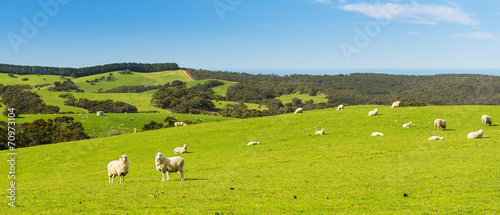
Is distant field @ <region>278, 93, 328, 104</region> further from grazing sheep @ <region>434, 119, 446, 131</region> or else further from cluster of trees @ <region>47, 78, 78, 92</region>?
grazing sheep @ <region>434, 119, 446, 131</region>

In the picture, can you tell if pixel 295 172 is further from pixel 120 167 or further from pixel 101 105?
pixel 101 105

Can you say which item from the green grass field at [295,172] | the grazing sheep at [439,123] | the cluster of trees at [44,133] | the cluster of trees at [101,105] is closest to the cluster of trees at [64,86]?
the cluster of trees at [101,105]

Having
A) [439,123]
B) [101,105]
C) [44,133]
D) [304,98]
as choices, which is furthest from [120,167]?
[304,98]

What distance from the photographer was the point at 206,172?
23281 millimetres

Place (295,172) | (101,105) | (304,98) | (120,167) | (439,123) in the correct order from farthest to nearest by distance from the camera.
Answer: (304,98) < (101,105) < (439,123) < (295,172) < (120,167)

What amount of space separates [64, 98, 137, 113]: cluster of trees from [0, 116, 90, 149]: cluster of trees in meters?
46.6

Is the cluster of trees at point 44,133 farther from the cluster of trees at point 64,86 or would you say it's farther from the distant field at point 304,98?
the distant field at point 304,98

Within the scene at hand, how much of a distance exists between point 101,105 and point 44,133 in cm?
5817

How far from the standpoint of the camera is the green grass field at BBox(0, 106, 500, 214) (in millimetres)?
13250

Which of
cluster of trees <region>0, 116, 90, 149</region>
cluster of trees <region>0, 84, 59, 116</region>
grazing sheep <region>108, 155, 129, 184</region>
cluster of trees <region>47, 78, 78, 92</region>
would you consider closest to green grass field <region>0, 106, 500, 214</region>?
grazing sheep <region>108, 155, 129, 184</region>

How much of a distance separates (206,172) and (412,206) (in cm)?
1402

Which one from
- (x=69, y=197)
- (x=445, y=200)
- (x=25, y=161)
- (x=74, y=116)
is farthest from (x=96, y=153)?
(x=74, y=116)

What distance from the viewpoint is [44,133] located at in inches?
2847

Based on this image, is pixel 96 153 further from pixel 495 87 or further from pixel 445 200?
pixel 495 87
